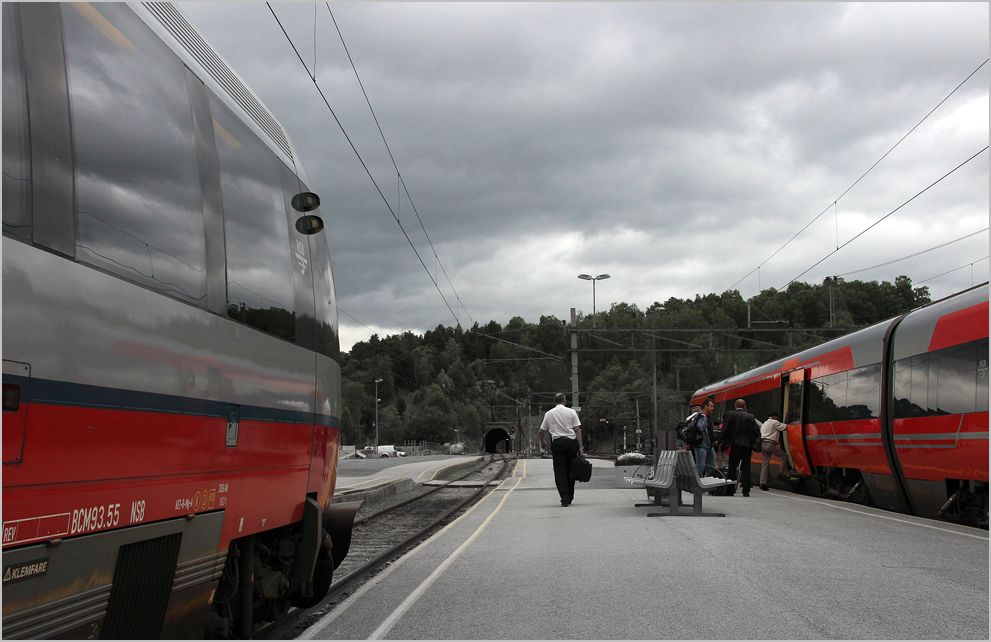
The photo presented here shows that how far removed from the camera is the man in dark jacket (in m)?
17.7

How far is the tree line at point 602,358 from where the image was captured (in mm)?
43812

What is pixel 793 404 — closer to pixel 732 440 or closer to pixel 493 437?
pixel 732 440

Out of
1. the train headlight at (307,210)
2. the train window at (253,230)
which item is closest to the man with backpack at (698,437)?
the train headlight at (307,210)

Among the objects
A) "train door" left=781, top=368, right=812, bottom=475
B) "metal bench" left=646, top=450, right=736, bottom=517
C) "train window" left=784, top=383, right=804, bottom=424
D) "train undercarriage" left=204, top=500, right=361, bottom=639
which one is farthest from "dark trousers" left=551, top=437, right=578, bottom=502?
"train window" left=784, top=383, right=804, bottom=424

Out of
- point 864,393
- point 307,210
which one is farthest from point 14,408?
point 864,393

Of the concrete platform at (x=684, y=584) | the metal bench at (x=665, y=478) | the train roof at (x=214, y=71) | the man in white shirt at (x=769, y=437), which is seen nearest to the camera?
the train roof at (x=214, y=71)

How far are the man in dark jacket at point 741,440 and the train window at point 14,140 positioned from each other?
15.7 m

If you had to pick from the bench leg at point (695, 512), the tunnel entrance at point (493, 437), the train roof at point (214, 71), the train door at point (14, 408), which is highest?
the train roof at point (214, 71)

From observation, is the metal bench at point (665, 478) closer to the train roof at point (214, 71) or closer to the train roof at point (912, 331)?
the train roof at point (912, 331)

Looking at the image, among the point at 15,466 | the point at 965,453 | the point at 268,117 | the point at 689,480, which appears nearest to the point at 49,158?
the point at 15,466

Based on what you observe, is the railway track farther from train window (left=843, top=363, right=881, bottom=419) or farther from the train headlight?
train window (left=843, top=363, right=881, bottom=419)

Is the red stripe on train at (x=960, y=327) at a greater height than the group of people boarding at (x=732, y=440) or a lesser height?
greater

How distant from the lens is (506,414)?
93125 mm

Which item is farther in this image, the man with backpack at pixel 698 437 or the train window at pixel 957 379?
the man with backpack at pixel 698 437
